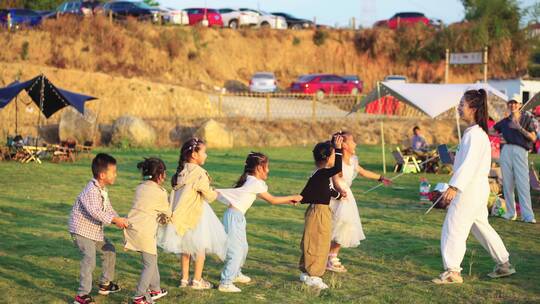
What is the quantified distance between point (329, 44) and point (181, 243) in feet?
162

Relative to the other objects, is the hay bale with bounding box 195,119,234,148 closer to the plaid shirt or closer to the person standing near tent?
the person standing near tent

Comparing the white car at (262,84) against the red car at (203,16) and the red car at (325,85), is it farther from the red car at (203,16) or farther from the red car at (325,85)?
the red car at (203,16)

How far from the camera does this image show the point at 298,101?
131 feet

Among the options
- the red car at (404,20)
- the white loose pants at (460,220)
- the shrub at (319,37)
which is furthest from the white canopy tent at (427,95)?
the red car at (404,20)

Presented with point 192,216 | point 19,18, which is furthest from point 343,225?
point 19,18

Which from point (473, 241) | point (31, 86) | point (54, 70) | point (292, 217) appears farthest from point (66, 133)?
point (473, 241)

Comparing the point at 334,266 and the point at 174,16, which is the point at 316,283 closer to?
the point at 334,266

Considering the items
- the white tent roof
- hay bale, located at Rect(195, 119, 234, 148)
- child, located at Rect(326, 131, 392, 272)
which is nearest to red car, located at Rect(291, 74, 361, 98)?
hay bale, located at Rect(195, 119, 234, 148)

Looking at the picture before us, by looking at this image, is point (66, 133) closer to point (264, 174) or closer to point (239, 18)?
point (264, 174)

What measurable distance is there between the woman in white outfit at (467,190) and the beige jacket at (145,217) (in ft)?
9.52

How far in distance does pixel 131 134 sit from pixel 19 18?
21.6m

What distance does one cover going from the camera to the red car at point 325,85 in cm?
4638

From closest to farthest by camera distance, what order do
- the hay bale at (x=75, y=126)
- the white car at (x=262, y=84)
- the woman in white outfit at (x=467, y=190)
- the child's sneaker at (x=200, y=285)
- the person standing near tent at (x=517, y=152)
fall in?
the child's sneaker at (x=200, y=285) < the woman in white outfit at (x=467, y=190) < the person standing near tent at (x=517, y=152) < the hay bale at (x=75, y=126) < the white car at (x=262, y=84)

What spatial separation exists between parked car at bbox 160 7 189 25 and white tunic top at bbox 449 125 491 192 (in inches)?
1794
